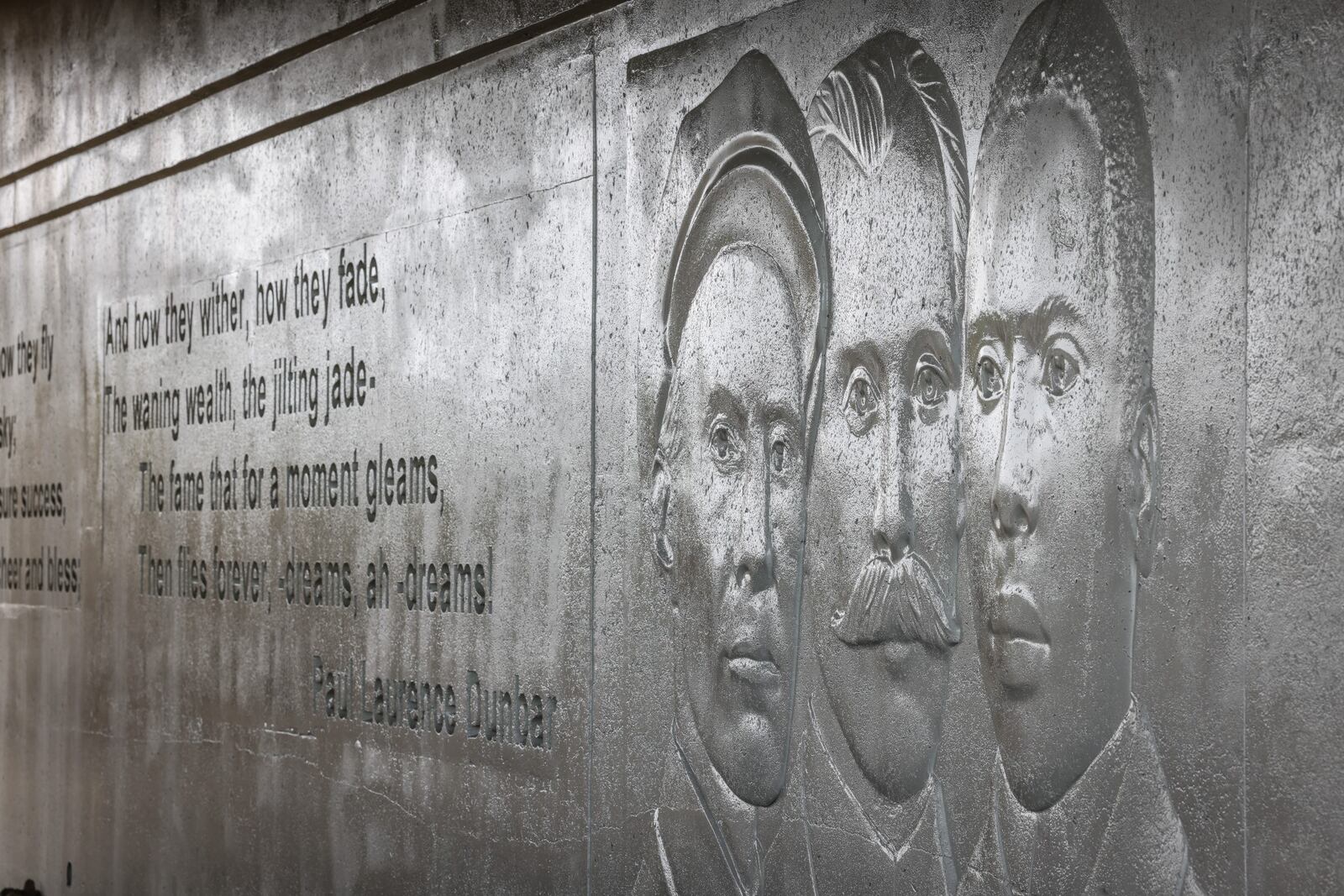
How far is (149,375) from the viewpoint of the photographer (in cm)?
710

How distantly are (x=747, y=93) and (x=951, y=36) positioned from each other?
0.73 metres

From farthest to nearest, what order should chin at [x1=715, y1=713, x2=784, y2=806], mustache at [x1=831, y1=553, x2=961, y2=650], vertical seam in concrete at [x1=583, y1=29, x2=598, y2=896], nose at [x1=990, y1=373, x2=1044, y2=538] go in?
1. vertical seam in concrete at [x1=583, y1=29, x2=598, y2=896]
2. chin at [x1=715, y1=713, x2=784, y2=806]
3. mustache at [x1=831, y1=553, x2=961, y2=650]
4. nose at [x1=990, y1=373, x2=1044, y2=538]

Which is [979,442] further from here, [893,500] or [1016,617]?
[1016,617]

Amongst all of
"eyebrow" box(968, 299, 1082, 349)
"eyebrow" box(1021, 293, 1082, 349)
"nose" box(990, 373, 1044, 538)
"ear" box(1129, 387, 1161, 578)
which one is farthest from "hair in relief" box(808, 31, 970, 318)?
"ear" box(1129, 387, 1161, 578)

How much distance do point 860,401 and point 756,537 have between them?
524 millimetres

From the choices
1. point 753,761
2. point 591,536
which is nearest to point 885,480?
point 753,761

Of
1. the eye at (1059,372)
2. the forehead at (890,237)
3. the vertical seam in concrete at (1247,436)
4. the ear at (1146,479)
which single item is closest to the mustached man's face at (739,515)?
the forehead at (890,237)

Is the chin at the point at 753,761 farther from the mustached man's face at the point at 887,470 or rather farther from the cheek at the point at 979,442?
the cheek at the point at 979,442

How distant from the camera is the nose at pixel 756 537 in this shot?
171 inches

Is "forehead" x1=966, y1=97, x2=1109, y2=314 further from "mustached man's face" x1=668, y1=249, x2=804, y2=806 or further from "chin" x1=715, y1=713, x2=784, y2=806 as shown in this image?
"chin" x1=715, y1=713, x2=784, y2=806

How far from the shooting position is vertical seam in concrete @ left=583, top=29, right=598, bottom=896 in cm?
482

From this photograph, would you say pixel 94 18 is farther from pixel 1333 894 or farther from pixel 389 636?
pixel 1333 894

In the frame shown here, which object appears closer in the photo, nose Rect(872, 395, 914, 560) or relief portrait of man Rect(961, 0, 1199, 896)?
relief portrait of man Rect(961, 0, 1199, 896)

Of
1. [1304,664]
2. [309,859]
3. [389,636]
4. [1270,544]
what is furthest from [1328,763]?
[309,859]
